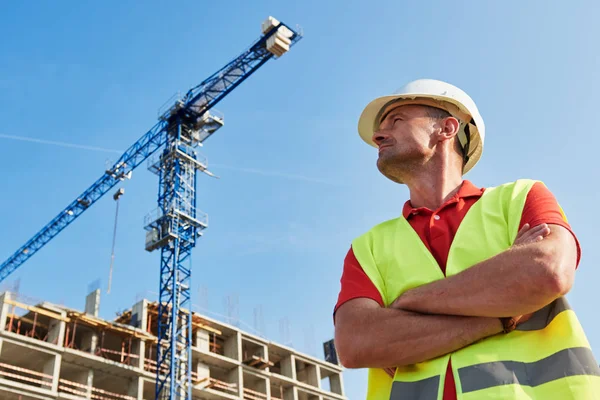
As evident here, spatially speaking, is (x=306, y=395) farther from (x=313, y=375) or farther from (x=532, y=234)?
(x=532, y=234)

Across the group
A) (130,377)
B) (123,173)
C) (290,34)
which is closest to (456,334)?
(130,377)

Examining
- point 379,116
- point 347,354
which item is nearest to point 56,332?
point 379,116

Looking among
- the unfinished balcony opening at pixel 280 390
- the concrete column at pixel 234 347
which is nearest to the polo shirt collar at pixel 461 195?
the concrete column at pixel 234 347

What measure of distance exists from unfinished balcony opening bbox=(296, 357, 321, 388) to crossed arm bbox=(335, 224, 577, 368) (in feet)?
152

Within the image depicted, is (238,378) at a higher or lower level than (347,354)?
higher

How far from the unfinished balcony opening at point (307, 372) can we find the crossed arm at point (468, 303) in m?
46.5

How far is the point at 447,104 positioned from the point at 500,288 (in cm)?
93

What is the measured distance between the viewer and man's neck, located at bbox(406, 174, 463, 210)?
2449mm

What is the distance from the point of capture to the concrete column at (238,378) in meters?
40.0

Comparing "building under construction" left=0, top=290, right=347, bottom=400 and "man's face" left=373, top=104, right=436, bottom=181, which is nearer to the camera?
"man's face" left=373, top=104, right=436, bottom=181

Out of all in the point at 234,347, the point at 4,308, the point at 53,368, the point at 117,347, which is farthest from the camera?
the point at 234,347

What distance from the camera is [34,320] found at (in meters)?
32.6

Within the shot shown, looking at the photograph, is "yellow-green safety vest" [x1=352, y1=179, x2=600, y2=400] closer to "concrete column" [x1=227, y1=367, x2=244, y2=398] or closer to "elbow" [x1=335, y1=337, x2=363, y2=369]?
"elbow" [x1=335, y1=337, x2=363, y2=369]

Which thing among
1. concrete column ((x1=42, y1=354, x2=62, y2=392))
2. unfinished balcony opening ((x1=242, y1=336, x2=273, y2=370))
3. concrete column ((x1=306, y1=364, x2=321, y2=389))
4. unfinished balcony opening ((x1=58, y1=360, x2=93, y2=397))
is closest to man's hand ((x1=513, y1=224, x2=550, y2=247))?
concrete column ((x1=42, y1=354, x2=62, y2=392))
